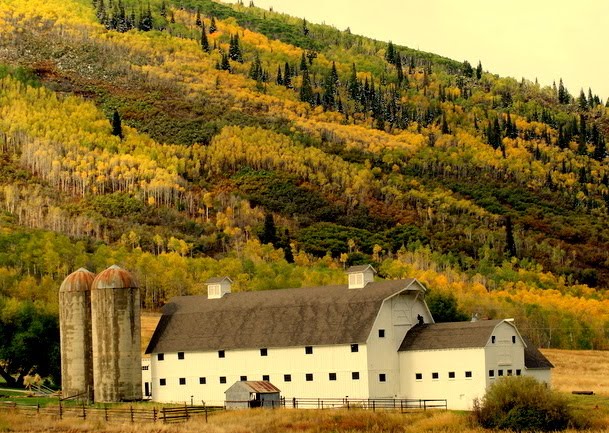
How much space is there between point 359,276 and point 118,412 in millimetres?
21068

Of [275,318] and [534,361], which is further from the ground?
[275,318]

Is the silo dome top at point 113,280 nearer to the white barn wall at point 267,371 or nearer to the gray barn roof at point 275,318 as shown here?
the gray barn roof at point 275,318

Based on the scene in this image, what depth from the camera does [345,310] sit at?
8825 centimetres

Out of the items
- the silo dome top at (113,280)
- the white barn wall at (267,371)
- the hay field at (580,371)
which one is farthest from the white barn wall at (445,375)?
the silo dome top at (113,280)

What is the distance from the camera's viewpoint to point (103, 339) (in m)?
90.2

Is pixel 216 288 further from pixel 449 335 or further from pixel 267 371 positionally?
pixel 449 335

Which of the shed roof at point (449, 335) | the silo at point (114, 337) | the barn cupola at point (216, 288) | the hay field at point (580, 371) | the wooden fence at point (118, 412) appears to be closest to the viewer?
the wooden fence at point (118, 412)

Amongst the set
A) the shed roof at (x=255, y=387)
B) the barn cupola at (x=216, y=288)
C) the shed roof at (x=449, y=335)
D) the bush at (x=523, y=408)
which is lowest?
the bush at (x=523, y=408)

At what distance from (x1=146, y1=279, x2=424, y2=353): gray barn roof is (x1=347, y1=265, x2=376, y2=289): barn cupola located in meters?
0.59

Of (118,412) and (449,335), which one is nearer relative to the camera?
(118,412)

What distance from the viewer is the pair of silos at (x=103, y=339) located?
90.2 m

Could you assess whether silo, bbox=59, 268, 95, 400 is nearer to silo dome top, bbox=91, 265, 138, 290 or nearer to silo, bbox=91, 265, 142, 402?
silo, bbox=91, 265, 142, 402

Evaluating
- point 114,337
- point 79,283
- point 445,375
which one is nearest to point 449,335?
point 445,375

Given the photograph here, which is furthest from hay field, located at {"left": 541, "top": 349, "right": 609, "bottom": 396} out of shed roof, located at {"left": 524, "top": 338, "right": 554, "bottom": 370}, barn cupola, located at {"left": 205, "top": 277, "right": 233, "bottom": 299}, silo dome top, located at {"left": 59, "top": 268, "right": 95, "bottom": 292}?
silo dome top, located at {"left": 59, "top": 268, "right": 95, "bottom": 292}
